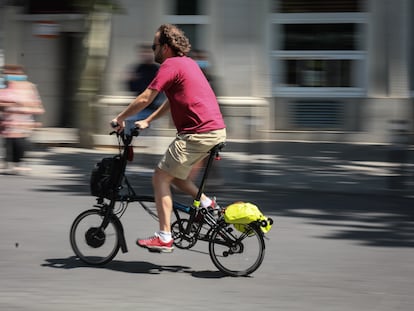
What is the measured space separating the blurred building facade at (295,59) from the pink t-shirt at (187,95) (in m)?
10.4

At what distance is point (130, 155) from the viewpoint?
6703 mm

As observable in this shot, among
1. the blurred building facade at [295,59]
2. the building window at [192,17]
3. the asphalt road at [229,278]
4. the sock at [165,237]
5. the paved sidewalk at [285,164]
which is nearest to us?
the asphalt road at [229,278]

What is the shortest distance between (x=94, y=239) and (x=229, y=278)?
107 cm

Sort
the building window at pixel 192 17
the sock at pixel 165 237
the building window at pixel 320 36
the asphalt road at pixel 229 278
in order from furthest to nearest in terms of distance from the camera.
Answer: the building window at pixel 192 17, the building window at pixel 320 36, the sock at pixel 165 237, the asphalt road at pixel 229 278

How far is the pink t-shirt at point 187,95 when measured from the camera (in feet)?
20.9

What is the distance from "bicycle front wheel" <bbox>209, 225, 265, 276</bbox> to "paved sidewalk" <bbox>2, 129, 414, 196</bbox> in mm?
4683

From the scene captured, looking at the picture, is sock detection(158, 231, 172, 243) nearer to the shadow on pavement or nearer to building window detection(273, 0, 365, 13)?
the shadow on pavement

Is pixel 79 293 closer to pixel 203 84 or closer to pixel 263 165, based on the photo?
pixel 203 84

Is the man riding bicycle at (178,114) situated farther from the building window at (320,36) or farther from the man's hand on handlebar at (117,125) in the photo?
the building window at (320,36)

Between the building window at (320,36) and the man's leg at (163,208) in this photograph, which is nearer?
the man's leg at (163,208)

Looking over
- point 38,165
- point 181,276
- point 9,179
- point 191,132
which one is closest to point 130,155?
point 191,132

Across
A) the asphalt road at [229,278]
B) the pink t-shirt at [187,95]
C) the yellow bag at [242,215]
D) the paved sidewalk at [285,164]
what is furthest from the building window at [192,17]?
the yellow bag at [242,215]

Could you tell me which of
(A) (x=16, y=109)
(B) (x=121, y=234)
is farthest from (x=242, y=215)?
(A) (x=16, y=109)

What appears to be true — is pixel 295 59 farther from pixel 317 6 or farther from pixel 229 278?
pixel 229 278
